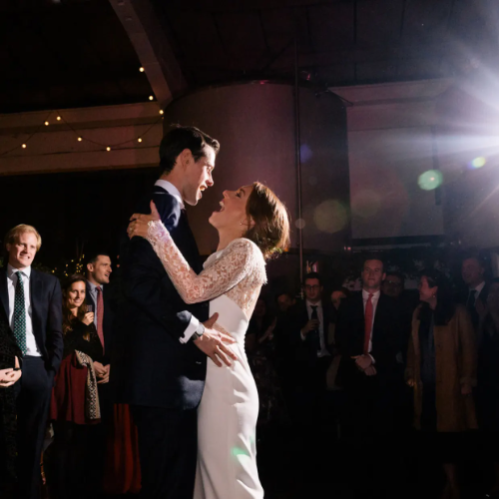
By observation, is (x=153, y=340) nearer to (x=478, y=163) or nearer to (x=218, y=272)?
(x=218, y=272)

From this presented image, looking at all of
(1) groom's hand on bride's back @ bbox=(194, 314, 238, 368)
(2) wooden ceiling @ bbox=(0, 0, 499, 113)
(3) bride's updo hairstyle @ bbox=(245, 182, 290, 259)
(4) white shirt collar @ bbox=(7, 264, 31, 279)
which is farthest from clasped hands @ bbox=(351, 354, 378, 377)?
(2) wooden ceiling @ bbox=(0, 0, 499, 113)

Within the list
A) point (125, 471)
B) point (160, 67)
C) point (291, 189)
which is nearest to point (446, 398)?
point (125, 471)

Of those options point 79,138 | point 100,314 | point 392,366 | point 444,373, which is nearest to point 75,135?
point 79,138

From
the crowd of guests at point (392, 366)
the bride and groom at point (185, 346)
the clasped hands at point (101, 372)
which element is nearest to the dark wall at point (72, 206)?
the clasped hands at point (101, 372)

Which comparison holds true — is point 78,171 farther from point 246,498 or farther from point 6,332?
point 246,498

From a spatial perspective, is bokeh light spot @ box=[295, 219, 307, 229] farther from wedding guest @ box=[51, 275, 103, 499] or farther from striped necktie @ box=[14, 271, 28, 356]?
striped necktie @ box=[14, 271, 28, 356]

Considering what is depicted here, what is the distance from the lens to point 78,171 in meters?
5.64

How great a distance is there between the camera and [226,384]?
1.94m

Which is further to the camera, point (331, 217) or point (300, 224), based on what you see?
point (331, 217)

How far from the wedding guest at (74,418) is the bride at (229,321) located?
1.53 meters

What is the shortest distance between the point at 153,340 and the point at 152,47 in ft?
16.2

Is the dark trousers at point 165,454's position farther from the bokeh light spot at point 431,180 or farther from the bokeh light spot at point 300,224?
the bokeh light spot at point 431,180

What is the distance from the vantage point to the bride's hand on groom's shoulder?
6.03 ft

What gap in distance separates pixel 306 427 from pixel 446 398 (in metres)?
1.08
